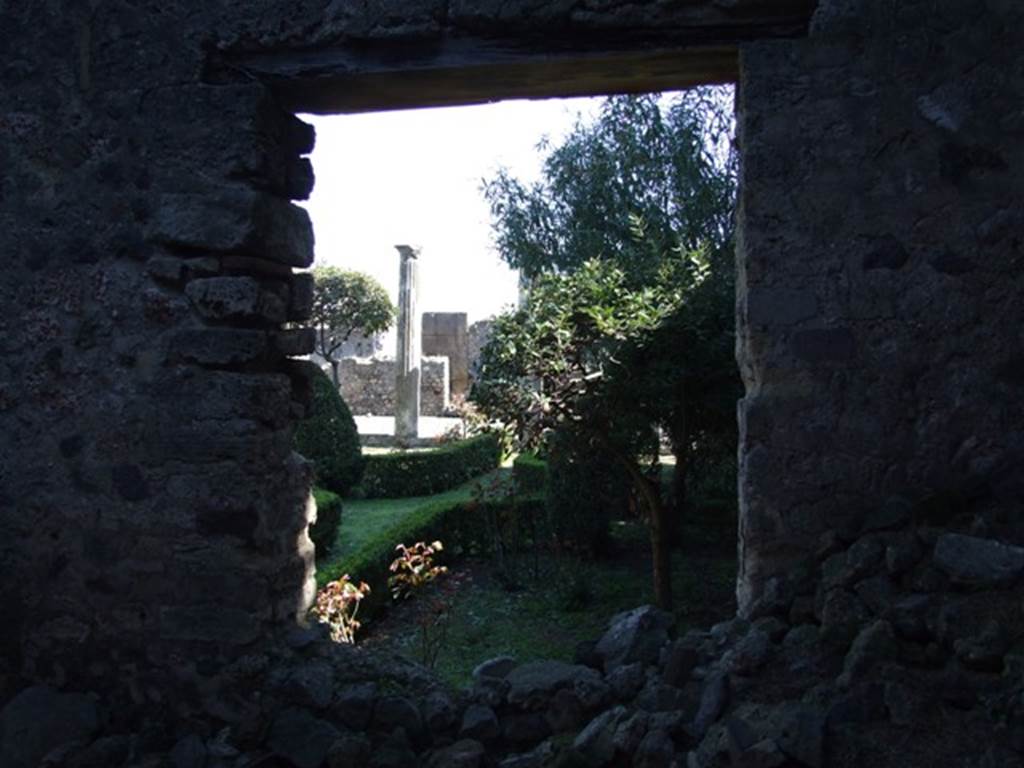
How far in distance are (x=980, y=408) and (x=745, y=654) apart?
1.08 meters

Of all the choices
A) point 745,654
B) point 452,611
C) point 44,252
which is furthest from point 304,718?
point 452,611

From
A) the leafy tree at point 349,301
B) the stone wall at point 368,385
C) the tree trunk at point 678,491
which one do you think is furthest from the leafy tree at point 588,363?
the stone wall at point 368,385

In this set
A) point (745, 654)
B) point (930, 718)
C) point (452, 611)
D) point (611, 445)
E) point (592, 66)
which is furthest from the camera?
point (452, 611)

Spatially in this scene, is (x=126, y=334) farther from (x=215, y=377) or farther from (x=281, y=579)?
(x=281, y=579)

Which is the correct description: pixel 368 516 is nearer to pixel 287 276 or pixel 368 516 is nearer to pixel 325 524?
pixel 325 524

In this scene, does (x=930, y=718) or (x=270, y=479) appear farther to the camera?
(x=270, y=479)

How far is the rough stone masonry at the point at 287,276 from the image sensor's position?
118 inches

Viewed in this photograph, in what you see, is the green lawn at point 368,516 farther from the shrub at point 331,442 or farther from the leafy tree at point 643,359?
the leafy tree at point 643,359

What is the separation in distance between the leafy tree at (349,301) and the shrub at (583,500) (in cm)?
1253

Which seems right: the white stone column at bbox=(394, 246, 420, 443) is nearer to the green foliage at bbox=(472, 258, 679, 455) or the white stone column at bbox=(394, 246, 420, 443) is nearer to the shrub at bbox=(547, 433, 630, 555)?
the shrub at bbox=(547, 433, 630, 555)

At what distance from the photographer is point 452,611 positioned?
7402mm

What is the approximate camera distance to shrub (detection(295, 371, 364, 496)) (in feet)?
36.2

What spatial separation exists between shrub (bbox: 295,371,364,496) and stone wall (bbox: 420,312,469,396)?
12.2 meters

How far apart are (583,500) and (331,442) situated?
13.0ft
